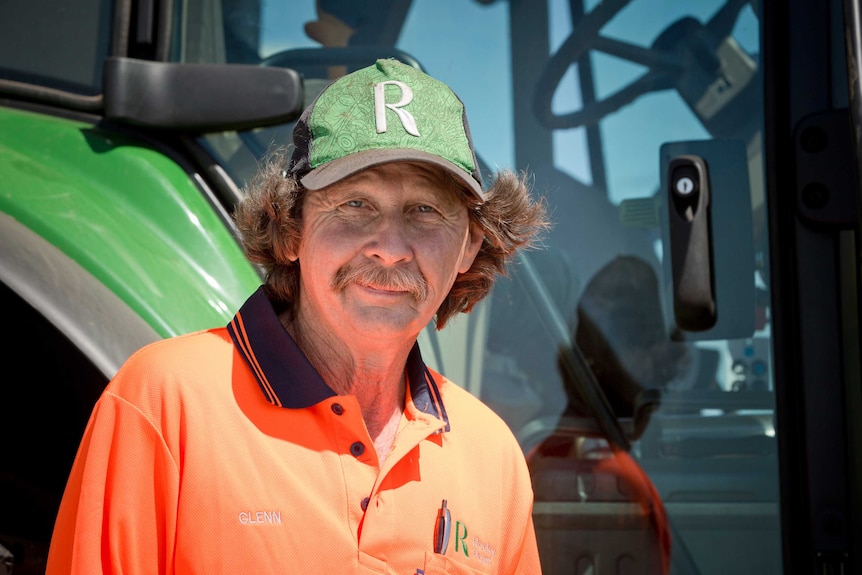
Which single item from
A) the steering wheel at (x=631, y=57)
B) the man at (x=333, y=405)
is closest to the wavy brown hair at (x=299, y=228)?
the man at (x=333, y=405)

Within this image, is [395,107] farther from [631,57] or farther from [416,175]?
[631,57]

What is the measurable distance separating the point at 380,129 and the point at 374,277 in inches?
7.9

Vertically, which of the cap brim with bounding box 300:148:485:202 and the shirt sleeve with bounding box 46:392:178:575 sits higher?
the cap brim with bounding box 300:148:485:202

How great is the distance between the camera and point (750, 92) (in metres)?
1.76

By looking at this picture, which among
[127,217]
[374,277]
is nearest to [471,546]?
[374,277]

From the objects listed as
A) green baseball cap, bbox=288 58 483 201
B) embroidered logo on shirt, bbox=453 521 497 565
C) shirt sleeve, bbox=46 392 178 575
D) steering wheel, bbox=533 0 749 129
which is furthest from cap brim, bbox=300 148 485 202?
steering wheel, bbox=533 0 749 129

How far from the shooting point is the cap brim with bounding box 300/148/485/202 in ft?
3.99

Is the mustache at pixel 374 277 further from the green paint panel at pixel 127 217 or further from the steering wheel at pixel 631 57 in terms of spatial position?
the steering wheel at pixel 631 57

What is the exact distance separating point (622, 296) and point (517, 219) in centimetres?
37

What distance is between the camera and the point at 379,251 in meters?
1.26

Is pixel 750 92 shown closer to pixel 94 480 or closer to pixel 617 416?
pixel 617 416

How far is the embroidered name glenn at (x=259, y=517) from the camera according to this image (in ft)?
3.65

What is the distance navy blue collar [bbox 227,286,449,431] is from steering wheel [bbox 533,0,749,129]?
0.75 m

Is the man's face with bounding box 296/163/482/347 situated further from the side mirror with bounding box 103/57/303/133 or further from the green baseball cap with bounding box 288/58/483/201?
the side mirror with bounding box 103/57/303/133
